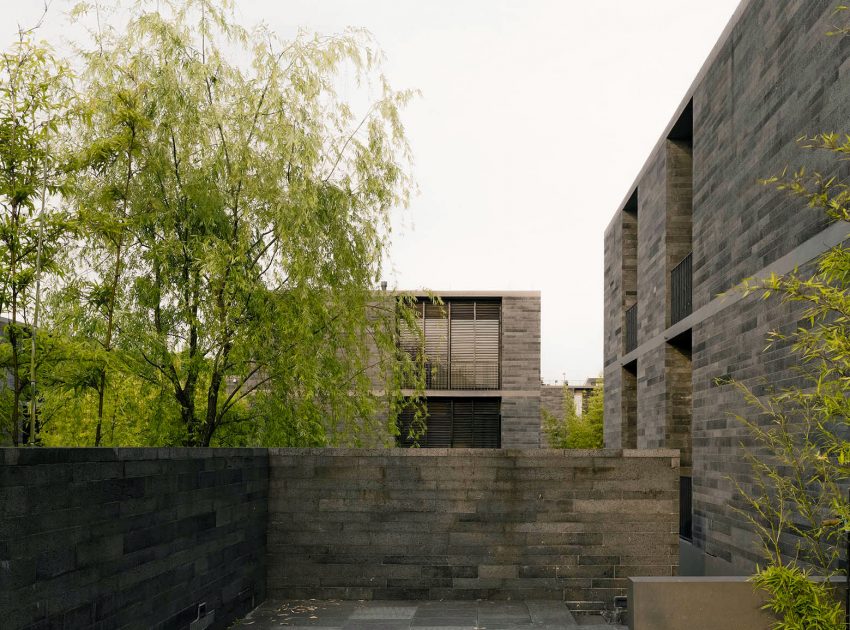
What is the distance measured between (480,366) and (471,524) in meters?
12.7

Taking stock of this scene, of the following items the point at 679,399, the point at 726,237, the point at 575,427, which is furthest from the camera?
the point at 575,427

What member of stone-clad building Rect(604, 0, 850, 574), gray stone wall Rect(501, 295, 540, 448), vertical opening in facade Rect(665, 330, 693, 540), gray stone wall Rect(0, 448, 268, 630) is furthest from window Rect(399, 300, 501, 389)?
gray stone wall Rect(0, 448, 268, 630)

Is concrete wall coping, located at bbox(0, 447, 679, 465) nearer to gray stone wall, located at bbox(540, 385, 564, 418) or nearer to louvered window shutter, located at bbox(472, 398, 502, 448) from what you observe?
louvered window shutter, located at bbox(472, 398, 502, 448)

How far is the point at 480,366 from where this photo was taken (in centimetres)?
2052

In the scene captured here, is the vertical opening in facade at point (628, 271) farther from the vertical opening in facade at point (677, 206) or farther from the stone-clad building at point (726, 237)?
the vertical opening in facade at point (677, 206)

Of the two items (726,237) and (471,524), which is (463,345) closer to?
(726,237)

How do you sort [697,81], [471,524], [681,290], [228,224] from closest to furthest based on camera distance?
[471,524], [228,224], [697,81], [681,290]

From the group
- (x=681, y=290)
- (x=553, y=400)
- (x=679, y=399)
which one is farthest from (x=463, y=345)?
(x=553, y=400)

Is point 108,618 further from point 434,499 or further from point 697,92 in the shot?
point 697,92

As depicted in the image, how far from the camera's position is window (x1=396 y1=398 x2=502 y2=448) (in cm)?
2042

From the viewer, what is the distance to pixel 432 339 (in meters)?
20.6

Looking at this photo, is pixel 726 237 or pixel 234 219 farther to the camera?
pixel 726 237

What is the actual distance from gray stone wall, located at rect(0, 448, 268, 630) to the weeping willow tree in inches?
57.5

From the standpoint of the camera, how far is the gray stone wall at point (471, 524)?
25.4 feet
